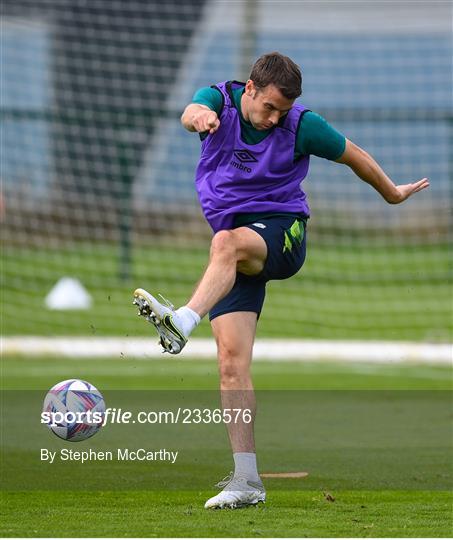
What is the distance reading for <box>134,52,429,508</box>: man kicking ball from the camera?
6.02 meters

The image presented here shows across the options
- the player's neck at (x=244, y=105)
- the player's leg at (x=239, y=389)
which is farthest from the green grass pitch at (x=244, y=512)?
the player's neck at (x=244, y=105)

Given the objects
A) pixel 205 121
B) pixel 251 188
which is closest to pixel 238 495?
pixel 251 188

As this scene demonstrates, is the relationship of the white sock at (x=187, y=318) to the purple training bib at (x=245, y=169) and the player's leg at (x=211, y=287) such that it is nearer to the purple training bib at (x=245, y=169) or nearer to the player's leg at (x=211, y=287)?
the player's leg at (x=211, y=287)

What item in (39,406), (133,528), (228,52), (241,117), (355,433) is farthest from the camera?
(228,52)

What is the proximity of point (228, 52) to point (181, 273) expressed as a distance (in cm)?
660

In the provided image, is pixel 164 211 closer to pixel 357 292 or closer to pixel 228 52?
pixel 357 292

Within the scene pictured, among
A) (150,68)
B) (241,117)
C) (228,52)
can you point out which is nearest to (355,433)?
(241,117)

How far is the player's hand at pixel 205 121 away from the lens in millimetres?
5801

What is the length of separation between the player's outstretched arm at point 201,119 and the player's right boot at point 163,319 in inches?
33.7

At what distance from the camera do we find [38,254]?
17.5m

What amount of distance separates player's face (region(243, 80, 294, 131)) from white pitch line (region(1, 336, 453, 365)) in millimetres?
7461

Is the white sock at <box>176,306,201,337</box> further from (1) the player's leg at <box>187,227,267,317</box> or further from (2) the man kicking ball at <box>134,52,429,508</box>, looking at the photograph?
(2) the man kicking ball at <box>134,52,429,508</box>

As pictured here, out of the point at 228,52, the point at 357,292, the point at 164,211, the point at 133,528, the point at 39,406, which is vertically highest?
the point at 228,52

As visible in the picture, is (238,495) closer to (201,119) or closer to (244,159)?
(244,159)
